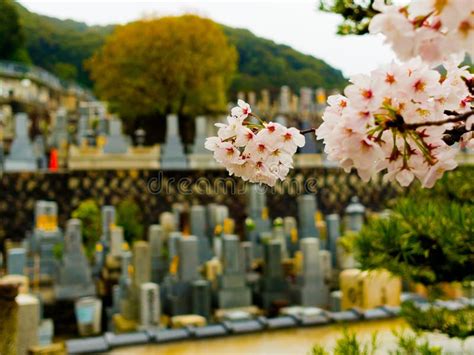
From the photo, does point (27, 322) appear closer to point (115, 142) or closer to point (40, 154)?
point (115, 142)

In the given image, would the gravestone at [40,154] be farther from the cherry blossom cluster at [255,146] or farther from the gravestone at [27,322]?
the cherry blossom cluster at [255,146]

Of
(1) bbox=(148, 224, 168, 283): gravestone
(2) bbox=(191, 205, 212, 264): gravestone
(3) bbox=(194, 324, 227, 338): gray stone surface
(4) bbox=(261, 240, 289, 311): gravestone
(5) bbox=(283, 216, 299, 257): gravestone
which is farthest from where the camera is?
(5) bbox=(283, 216, 299, 257): gravestone

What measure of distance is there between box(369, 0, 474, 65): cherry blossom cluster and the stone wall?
14.1 m

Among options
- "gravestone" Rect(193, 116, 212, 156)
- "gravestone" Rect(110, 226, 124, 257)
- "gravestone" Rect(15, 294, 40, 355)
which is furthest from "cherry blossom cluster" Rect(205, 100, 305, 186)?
"gravestone" Rect(193, 116, 212, 156)

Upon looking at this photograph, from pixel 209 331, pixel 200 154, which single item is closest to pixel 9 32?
pixel 200 154

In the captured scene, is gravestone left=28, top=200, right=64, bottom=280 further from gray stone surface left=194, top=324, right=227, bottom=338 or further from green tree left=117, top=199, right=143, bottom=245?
gray stone surface left=194, top=324, right=227, bottom=338

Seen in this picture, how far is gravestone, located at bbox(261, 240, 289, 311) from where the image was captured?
875 cm

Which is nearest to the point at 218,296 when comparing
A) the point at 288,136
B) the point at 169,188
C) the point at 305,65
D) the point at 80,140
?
the point at 288,136

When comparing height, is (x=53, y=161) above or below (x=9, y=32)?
below

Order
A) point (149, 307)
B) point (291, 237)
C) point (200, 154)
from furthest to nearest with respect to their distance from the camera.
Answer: point (200, 154) → point (291, 237) → point (149, 307)

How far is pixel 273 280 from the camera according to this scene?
28.8 feet

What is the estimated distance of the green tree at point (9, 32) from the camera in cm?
3031

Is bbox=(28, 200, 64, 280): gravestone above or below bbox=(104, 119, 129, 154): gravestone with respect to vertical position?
below

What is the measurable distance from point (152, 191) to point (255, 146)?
14.7 meters
